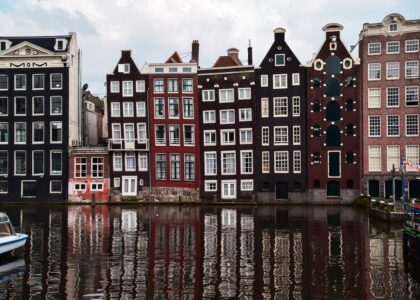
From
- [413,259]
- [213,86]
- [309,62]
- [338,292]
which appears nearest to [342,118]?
[309,62]

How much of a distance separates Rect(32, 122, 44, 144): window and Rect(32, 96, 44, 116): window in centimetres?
149

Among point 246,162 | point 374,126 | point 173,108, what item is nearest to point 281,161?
point 246,162

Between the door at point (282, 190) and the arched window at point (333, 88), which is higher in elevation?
the arched window at point (333, 88)

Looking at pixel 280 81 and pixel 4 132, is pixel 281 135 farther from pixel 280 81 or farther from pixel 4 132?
pixel 4 132

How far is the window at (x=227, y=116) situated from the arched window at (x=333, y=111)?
13173mm

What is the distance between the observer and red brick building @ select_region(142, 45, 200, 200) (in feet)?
244

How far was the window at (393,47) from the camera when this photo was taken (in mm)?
69562

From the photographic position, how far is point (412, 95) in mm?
68625

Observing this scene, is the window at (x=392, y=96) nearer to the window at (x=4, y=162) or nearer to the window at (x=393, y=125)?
the window at (x=393, y=125)

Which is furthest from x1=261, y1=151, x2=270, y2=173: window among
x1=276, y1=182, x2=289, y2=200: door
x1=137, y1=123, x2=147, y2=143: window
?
x1=137, y1=123, x2=147, y2=143: window

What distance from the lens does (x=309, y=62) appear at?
234ft

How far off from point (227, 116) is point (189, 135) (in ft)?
19.8

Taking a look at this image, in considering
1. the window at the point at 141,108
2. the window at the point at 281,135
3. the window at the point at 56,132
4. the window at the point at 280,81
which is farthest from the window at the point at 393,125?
the window at the point at 56,132

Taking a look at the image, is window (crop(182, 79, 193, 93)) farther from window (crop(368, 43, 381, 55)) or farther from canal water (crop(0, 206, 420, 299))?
canal water (crop(0, 206, 420, 299))
